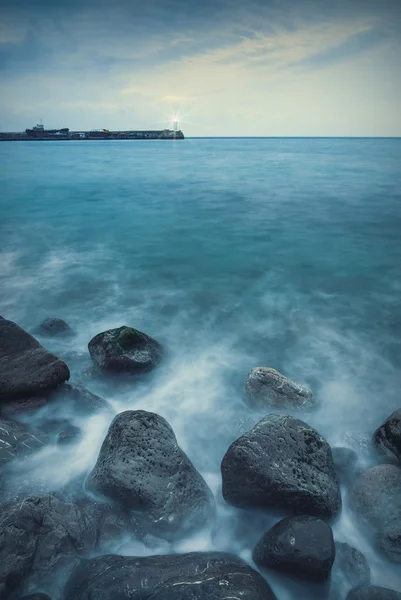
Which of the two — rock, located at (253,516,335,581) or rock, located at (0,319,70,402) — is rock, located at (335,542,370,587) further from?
rock, located at (0,319,70,402)

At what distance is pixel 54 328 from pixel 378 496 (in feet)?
22.0

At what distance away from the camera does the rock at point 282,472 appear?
13.4ft

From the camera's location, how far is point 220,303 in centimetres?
1007

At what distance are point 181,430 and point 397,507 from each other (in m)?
3.06

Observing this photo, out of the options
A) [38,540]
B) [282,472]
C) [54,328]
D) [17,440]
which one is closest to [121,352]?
[17,440]

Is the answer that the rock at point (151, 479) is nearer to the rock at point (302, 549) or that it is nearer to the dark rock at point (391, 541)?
the rock at point (302, 549)

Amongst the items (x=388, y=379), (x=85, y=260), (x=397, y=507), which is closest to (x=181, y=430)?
(x=397, y=507)

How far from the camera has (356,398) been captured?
6543 mm

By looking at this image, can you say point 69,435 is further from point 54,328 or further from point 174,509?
point 54,328

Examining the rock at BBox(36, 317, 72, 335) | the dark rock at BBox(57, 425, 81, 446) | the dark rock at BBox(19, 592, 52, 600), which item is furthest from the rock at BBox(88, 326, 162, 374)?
the dark rock at BBox(19, 592, 52, 600)

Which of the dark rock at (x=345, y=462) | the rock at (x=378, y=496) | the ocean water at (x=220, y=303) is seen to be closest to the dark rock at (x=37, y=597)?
the ocean water at (x=220, y=303)

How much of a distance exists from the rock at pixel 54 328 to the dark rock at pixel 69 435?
3118 millimetres

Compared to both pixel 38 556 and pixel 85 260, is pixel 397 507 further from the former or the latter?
pixel 85 260

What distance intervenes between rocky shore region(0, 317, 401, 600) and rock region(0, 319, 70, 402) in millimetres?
21
